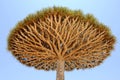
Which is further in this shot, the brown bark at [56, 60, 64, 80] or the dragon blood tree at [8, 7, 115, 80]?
the brown bark at [56, 60, 64, 80]

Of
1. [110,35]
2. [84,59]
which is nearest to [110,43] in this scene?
[110,35]

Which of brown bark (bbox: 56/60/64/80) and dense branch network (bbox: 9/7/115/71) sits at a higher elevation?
dense branch network (bbox: 9/7/115/71)

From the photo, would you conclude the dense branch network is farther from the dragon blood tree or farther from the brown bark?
the brown bark

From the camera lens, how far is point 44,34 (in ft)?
32.7

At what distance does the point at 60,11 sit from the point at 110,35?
2.16 metres

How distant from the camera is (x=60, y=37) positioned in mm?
9703

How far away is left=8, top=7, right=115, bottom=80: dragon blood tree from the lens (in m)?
9.77

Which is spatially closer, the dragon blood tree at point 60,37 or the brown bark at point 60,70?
the dragon blood tree at point 60,37

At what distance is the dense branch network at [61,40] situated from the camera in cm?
975

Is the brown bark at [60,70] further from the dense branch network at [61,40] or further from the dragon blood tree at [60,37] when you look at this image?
the dense branch network at [61,40]

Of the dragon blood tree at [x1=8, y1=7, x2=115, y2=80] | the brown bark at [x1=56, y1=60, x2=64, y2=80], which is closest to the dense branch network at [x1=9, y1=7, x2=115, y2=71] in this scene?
the dragon blood tree at [x1=8, y1=7, x2=115, y2=80]

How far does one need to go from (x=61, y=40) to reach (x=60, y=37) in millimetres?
124

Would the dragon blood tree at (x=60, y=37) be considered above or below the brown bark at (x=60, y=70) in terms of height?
above

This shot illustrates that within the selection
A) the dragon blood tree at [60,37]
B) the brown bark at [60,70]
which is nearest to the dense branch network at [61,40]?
the dragon blood tree at [60,37]
